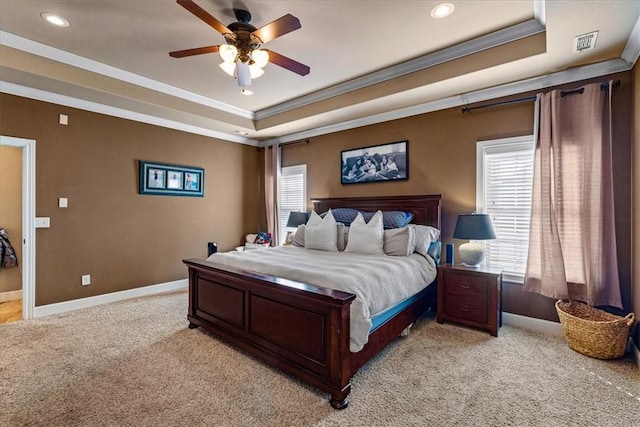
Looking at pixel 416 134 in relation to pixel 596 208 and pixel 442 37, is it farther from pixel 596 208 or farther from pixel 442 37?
pixel 596 208

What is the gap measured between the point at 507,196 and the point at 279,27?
2.95 m

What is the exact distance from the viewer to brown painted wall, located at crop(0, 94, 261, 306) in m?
3.63

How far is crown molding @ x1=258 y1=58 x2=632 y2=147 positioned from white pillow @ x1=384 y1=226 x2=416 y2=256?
5.50 ft

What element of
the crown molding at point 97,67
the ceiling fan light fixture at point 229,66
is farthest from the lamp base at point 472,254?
the crown molding at point 97,67

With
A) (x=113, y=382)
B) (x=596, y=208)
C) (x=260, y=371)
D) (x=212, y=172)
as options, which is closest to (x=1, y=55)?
(x=212, y=172)

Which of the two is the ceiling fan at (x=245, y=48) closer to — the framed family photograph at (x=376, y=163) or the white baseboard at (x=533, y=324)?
the framed family photograph at (x=376, y=163)

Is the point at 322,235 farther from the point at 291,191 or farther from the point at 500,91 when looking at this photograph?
the point at 500,91

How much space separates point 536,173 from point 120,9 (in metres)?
4.11

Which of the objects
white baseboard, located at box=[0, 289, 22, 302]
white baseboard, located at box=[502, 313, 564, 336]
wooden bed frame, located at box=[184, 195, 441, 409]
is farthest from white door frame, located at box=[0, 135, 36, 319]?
white baseboard, located at box=[502, 313, 564, 336]

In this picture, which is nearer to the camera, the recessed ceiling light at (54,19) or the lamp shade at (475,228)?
the recessed ceiling light at (54,19)

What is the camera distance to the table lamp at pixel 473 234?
10.4 feet

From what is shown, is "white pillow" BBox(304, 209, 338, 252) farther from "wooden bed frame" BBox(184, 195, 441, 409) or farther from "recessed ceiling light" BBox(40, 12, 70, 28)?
"recessed ceiling light" BBox(40, 12, 70, 28)

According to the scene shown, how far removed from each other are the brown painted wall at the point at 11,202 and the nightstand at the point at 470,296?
5.87 m

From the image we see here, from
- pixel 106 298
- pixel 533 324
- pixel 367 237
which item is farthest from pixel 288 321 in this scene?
pixel 106 298
